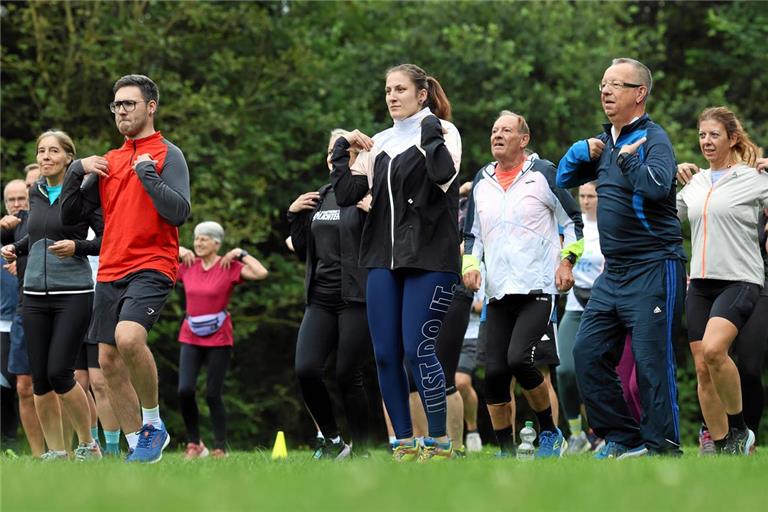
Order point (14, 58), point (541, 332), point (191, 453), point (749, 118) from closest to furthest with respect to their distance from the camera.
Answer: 1. point (541, 332)
2. point (191, 453)
3. point (14, 58)
4. point (749, 118)

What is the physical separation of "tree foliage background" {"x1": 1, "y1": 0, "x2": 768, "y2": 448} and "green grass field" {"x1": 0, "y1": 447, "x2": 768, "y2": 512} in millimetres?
13390

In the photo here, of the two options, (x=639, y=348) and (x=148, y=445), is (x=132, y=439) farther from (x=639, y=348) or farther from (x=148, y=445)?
(x=639, y=348)

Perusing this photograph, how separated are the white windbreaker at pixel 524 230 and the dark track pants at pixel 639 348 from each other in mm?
816

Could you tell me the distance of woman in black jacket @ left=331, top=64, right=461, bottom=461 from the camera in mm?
7898

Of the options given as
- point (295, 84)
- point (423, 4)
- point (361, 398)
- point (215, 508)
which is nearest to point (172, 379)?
point (295, 84)

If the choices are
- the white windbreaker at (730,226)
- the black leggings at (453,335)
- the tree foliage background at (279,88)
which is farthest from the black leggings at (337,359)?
the tree foliage background at (279,88)

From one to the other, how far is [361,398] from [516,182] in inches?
83.3

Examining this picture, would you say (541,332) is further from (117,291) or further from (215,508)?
(215,508)

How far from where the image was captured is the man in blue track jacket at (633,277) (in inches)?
316

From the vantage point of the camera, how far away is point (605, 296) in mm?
8297

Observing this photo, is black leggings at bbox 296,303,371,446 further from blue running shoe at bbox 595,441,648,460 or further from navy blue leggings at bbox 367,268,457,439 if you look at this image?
blue running shoe at bbox 595,441,648,460

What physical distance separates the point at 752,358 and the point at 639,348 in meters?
1.89

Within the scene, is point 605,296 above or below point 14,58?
below

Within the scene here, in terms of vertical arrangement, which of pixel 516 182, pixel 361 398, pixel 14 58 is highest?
pixel 14 58
